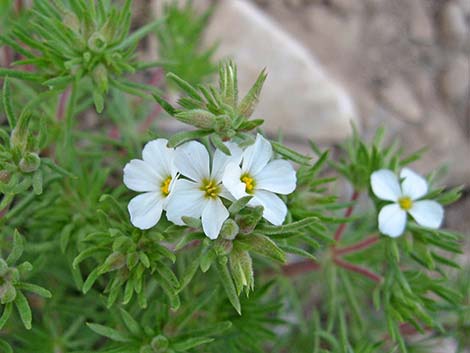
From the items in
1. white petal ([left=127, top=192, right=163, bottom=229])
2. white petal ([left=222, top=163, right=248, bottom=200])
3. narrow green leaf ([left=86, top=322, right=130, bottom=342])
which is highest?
white petal ([left=222, top=163, right=248, bottom=200])

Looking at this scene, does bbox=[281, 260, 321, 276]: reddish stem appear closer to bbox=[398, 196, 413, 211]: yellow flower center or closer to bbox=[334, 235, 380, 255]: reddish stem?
bbox=[334, 235, 380, 255]: reddish stem

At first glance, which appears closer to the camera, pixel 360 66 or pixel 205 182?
pixel 205 182

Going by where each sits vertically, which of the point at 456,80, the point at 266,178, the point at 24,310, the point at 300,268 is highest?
the point at 456,80

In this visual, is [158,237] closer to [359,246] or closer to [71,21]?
[71,21]

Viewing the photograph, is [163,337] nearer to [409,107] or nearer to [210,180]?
[210,180]

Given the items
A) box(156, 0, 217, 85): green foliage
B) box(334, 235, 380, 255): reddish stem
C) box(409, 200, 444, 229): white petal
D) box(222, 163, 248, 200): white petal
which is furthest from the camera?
box(156, 0, 217, 85): green foliage

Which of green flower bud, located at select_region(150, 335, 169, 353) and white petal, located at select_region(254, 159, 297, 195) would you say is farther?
green flower bud, located at select_region(150, 335, 169, 353)

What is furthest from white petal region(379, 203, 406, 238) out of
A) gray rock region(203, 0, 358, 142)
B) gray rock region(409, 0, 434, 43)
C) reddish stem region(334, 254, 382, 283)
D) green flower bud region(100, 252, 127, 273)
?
gray rock region(409, 0, 434, 43)

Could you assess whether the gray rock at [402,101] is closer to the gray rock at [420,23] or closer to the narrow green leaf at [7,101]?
the gray rock at [420,23]

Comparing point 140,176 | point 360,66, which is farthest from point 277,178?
point 360,66
